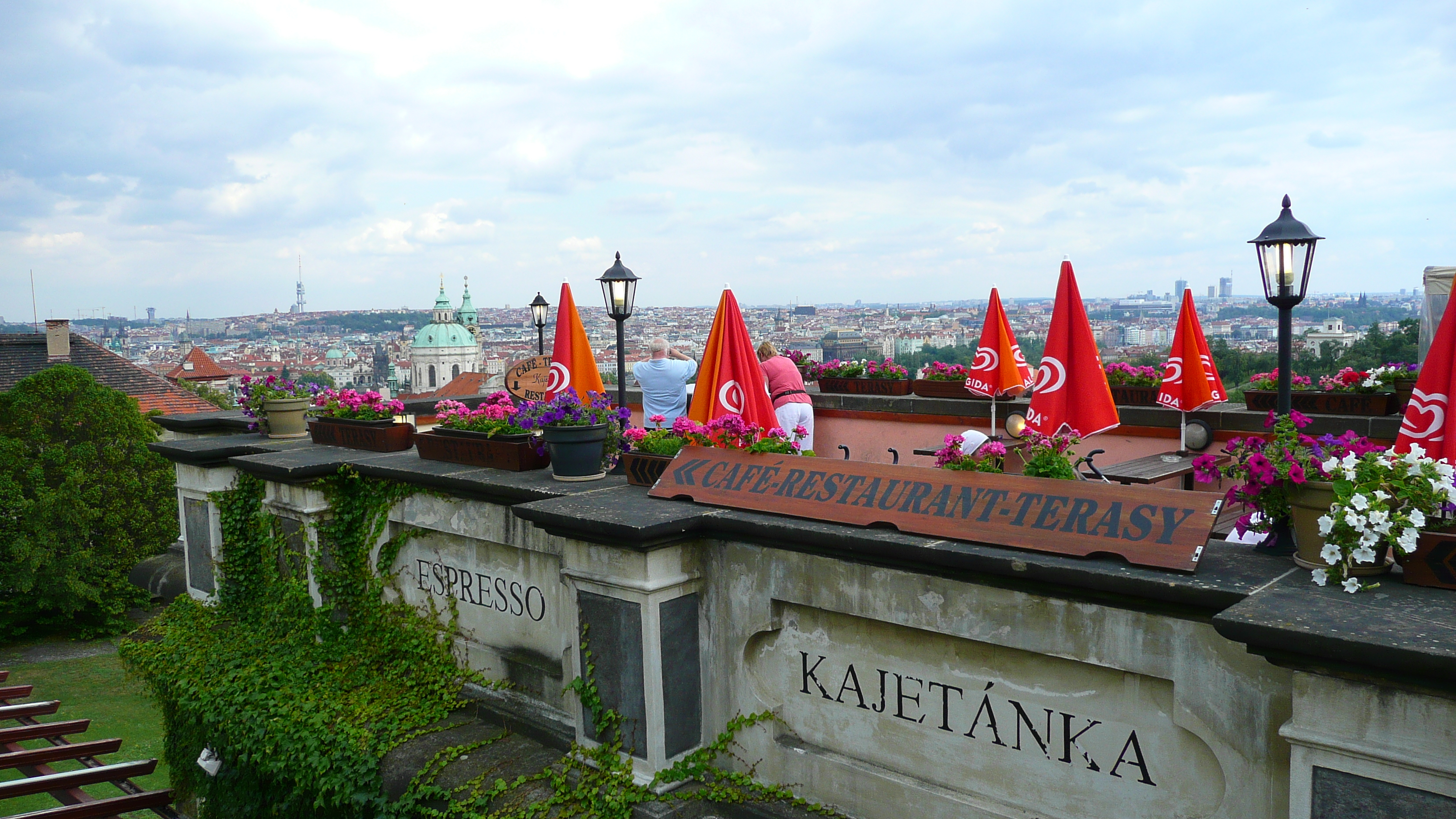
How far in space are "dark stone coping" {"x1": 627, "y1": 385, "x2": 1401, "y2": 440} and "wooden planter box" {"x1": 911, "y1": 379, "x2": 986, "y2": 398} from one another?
0.32 feet

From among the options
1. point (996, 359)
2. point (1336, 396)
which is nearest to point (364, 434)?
point (996, 359)

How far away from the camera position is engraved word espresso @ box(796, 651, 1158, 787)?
3.13m

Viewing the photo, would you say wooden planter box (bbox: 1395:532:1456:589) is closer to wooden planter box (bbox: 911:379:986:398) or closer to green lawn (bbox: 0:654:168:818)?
wooden planter box (bbox: 911:379:986:398)

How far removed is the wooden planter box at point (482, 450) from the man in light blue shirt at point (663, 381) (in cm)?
329

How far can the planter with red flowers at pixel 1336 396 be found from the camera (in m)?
7.80

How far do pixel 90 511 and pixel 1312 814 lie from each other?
86.6ft

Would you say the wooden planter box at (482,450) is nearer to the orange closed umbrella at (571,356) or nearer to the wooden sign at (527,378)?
the orange closed umbrella at (571,356)

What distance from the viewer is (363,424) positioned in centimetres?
705

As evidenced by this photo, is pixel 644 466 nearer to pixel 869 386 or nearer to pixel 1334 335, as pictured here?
pixel 869 386

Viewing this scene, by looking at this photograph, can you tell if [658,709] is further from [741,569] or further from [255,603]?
[255,603]

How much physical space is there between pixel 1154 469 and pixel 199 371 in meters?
102

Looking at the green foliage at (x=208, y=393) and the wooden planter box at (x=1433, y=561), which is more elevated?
the wooden planter box at (x=1433, y=561)

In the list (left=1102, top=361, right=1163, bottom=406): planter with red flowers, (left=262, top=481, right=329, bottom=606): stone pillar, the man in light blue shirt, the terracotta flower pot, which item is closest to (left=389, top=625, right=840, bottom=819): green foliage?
(left=262, top=481, right=329, bottom=606): stone pillar

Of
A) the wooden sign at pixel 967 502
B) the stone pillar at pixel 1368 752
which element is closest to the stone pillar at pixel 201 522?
the wooden sign at pixel 967 502
